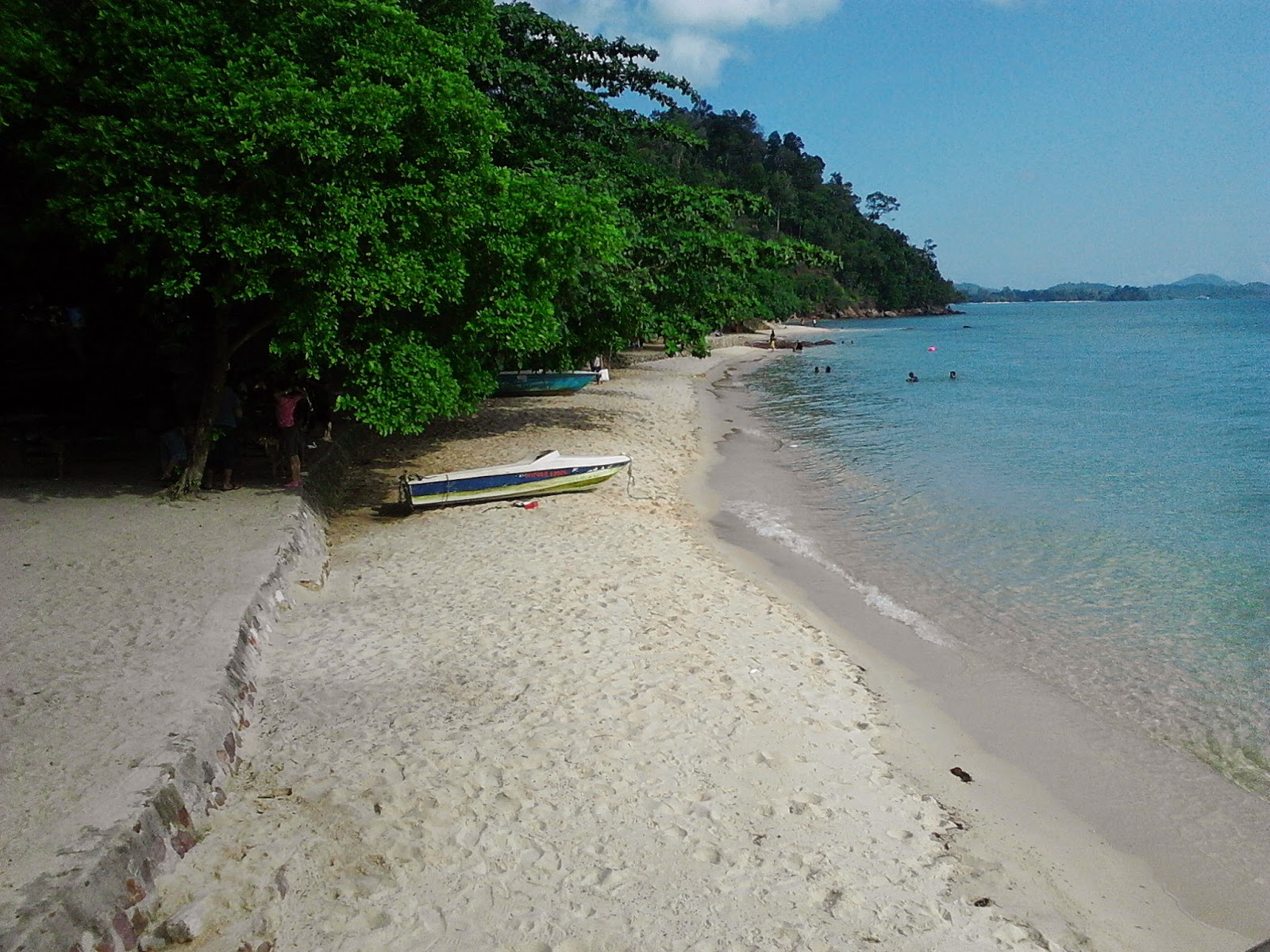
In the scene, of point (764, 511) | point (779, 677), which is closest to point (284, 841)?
point (779, 677)

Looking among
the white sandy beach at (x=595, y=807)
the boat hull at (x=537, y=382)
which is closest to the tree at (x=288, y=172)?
the white sandy beach at (x=595, y=807)

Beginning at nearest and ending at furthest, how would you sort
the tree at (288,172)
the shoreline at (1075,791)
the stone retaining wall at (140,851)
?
1. the stone retaining wall at (140,851)
2. the shoreline at (1075,791)
3. the tree at (288,172)

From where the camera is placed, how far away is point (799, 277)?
119 meters

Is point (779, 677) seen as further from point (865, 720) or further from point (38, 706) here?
point (38, 706)

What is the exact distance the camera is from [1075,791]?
6.85 metres

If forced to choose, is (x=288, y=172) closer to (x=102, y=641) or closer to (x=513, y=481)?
(x=513, y=481)

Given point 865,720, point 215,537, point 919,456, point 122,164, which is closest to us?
point 865,720

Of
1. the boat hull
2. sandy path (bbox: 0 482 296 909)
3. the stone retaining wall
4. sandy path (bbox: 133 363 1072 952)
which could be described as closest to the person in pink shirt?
sandy path (bbox: 0 482 296 909)

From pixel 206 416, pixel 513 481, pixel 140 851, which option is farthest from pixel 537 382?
Answer: pixel 140 851

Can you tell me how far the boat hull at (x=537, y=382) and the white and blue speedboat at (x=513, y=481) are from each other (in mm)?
11541

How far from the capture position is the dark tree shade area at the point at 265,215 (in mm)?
9359

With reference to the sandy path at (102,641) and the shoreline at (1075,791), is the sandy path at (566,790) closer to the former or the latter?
the shoreline at (1075,791)

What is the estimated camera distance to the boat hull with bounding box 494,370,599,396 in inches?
1017

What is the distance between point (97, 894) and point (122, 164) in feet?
25.8
